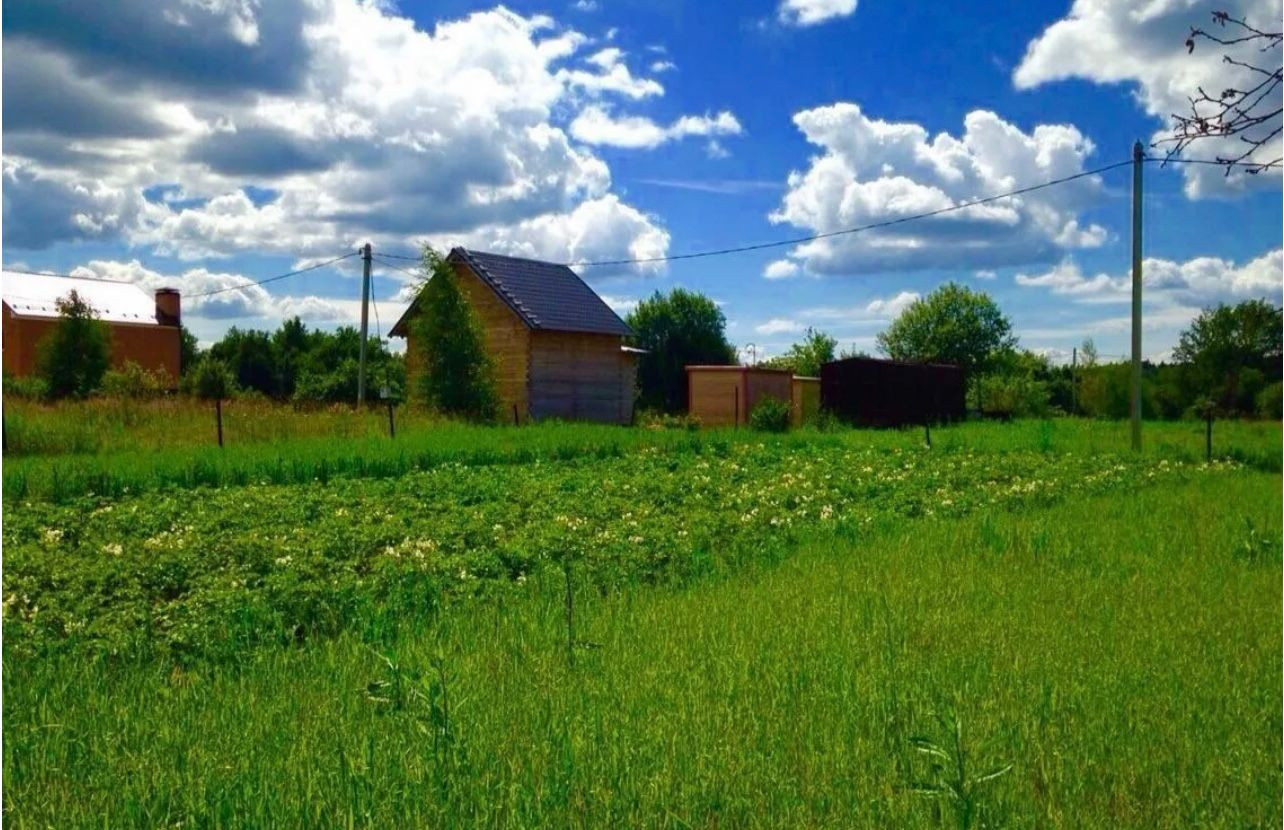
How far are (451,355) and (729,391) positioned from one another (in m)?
8.11

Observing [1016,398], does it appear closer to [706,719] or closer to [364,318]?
[364,318]

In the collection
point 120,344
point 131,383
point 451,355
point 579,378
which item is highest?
point 120,344

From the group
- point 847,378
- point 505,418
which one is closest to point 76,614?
point 505,418

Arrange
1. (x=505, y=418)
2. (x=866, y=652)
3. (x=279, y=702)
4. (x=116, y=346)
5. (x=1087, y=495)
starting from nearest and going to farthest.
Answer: (x=279, y=702) → (x=866, y=652) → (x=1087, y=495) → (x=505, y=418) → (x=116, y=346)

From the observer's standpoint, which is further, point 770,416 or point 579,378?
point 579,378

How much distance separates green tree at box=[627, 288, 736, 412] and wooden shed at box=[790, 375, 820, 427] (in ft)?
44.3

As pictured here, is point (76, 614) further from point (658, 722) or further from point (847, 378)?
point (847, 378)

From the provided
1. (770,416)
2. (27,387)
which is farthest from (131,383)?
(770,416)

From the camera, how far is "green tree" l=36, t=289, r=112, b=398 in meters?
32.0

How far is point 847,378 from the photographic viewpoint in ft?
100

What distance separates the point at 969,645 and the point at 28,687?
16.7 feet

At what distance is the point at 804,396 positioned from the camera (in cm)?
3269

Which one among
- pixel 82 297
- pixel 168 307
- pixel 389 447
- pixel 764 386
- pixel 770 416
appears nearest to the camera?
pixel 389 447

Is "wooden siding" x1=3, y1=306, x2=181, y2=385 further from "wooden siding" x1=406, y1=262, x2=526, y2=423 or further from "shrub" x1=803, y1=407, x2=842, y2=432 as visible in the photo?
"shrub" x1=803, y1=407, x2=842, y2=432
